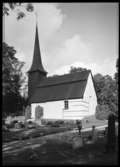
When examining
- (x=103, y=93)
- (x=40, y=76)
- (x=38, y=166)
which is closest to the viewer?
(x=38, y=166)

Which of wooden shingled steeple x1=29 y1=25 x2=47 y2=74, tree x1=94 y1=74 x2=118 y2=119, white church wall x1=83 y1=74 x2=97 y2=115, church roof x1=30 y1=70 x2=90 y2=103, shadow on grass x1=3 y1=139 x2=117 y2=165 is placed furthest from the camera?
wooden shingled steeple x1=29 y1=25 x2=47 y2=74

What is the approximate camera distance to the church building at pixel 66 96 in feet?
121

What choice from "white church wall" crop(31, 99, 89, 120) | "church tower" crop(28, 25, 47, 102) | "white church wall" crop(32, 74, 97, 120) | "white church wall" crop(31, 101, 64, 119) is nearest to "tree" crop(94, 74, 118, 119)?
"white church wall" crop(32, 74, 97, 120)

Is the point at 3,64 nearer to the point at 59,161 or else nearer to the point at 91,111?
the point at 59,161

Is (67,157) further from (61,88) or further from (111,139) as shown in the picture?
(61,88)

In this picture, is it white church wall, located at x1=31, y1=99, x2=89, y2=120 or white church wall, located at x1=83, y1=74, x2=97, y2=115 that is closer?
white church wall, located at x1=31, y1=99, x2=89, y2=120

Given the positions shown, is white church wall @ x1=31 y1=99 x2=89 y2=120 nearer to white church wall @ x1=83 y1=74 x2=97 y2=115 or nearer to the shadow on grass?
white church wall @ x1=83 y1=74 x2=97 y2=115

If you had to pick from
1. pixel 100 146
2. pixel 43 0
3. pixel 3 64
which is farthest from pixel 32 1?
pixel 100 146

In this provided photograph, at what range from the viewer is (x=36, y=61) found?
48594mm

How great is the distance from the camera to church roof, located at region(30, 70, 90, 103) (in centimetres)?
3788

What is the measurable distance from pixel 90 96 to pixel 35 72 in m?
14.6

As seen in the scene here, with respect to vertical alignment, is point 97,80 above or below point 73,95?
above

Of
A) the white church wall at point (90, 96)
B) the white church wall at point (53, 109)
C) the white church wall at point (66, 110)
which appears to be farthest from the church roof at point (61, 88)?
the white church wall at point (90, 96)

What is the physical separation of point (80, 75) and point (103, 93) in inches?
219
